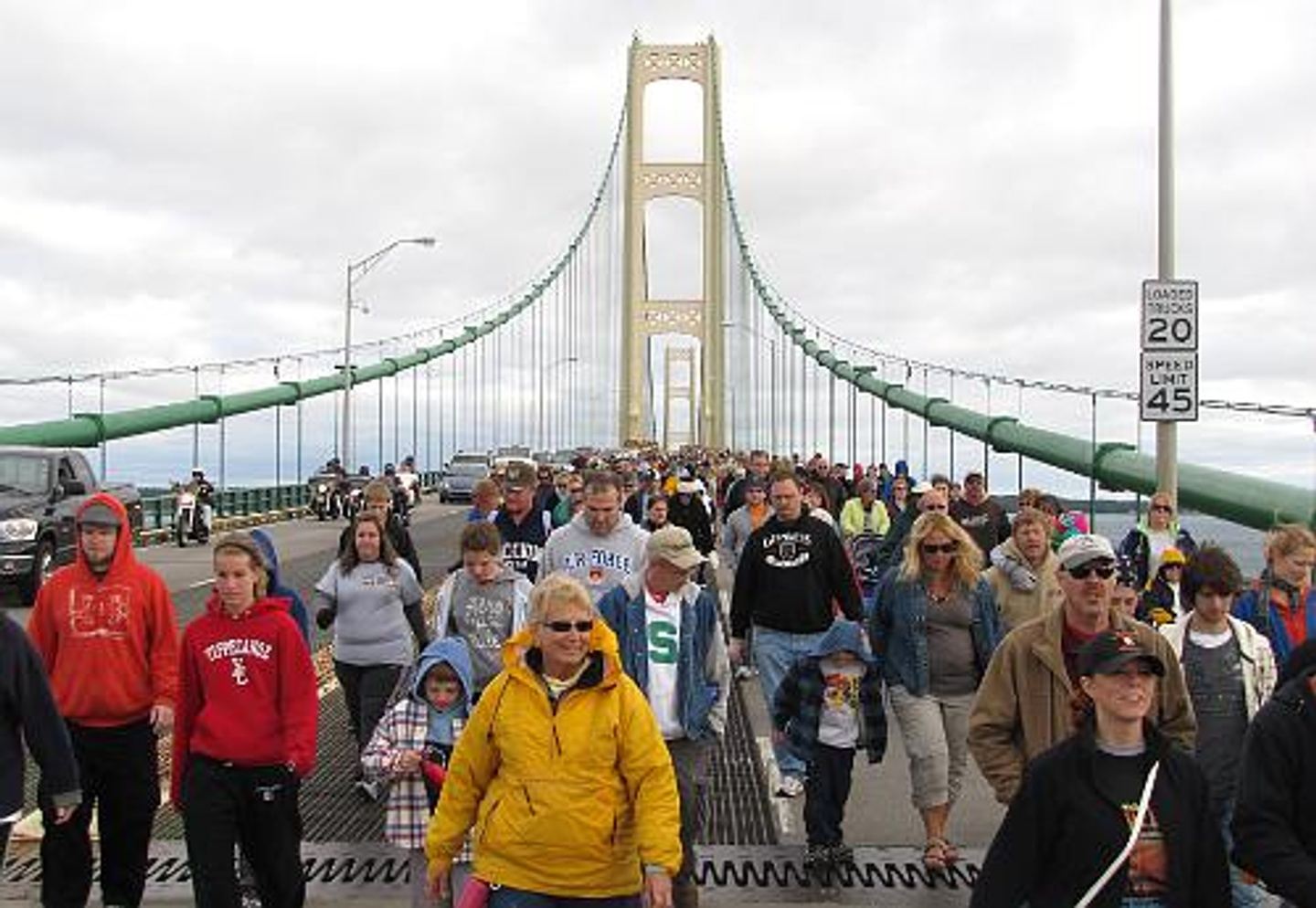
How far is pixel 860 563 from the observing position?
1365 centimetres

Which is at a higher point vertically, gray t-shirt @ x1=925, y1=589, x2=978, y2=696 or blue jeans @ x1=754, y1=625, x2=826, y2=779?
gray t-shirt @ x1=925, y1=589, x2=978, y2=696

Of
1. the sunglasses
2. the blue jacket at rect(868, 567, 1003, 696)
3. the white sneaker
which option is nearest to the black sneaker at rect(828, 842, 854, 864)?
the blue jacket at rect(868, 567, 1003, 696)

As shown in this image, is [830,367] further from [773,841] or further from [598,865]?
[598,865]

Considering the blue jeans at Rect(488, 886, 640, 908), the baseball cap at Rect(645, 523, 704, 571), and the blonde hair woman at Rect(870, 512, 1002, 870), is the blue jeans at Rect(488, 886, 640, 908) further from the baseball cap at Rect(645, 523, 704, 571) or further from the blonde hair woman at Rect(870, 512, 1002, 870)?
the blonde hair woman at Rect(870, 512, 1002, 870)

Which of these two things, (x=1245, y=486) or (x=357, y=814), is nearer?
(x=357, y=814)

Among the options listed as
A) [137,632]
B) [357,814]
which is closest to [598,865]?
[137,632]

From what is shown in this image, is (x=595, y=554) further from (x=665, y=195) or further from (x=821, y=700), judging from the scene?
(x=665, y=195)

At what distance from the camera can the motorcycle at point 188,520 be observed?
29.0 m

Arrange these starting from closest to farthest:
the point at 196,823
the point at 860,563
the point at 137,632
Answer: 1. the point at 196,823
2. the point at 137,632
3. the point at 860,563

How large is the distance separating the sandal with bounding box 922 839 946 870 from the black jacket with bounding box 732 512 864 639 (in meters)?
1.47

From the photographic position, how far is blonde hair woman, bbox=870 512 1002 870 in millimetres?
6699

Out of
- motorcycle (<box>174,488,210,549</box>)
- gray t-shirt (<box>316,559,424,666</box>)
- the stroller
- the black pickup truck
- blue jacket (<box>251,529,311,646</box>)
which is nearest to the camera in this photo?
blue jacket (<box>251,529,311,646</box>)

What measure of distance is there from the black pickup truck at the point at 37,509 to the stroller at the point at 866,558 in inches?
337

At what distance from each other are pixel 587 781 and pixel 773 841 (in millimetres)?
3411
